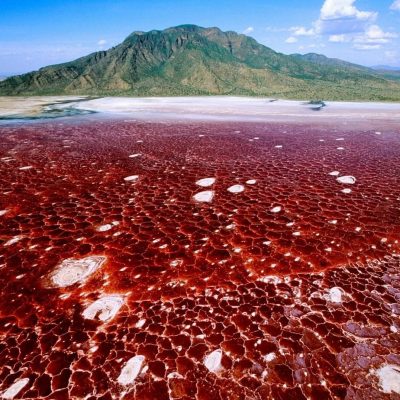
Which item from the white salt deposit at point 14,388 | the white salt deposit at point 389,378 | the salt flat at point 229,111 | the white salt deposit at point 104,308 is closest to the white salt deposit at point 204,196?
the white salt deposit at point 104,308

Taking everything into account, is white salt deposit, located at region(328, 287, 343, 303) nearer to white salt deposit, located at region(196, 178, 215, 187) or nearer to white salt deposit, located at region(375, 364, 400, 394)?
white salt deposit, located at region(375, 364, 400, 394)

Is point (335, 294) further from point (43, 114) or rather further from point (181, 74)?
point (181, 74)

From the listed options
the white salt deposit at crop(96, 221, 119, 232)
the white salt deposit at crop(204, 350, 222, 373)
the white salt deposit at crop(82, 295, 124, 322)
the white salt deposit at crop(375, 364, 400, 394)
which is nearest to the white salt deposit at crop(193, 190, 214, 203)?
the white salt deposit at crop(96, 221, 119, 232)

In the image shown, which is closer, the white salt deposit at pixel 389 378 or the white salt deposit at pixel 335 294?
the white salt deposit at pixel 389 378

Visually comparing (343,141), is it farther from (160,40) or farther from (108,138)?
(160,40)

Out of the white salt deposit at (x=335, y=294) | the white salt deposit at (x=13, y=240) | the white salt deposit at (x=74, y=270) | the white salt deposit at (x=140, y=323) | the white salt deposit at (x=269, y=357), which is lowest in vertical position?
the white salt deposit at (x=335, y=294)

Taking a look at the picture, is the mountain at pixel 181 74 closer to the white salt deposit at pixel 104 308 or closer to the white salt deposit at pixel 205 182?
the white salt deposit at pixel 205 182

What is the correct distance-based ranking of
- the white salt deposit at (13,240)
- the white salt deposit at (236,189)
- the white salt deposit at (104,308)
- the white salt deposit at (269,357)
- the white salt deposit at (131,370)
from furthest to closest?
the white salt deposit at (236,189)
the white salt deposit at (13,240)
the white salt deposit at (104,308)
the white salt deposit at (269,357)
the white salt deposit at (131,370)

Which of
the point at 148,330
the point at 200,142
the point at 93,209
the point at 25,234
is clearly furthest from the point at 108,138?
the point at 148,330

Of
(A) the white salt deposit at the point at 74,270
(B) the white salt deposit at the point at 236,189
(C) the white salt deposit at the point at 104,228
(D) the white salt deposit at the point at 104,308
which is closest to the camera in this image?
(D) the white salt deposit at the point at 104,308
